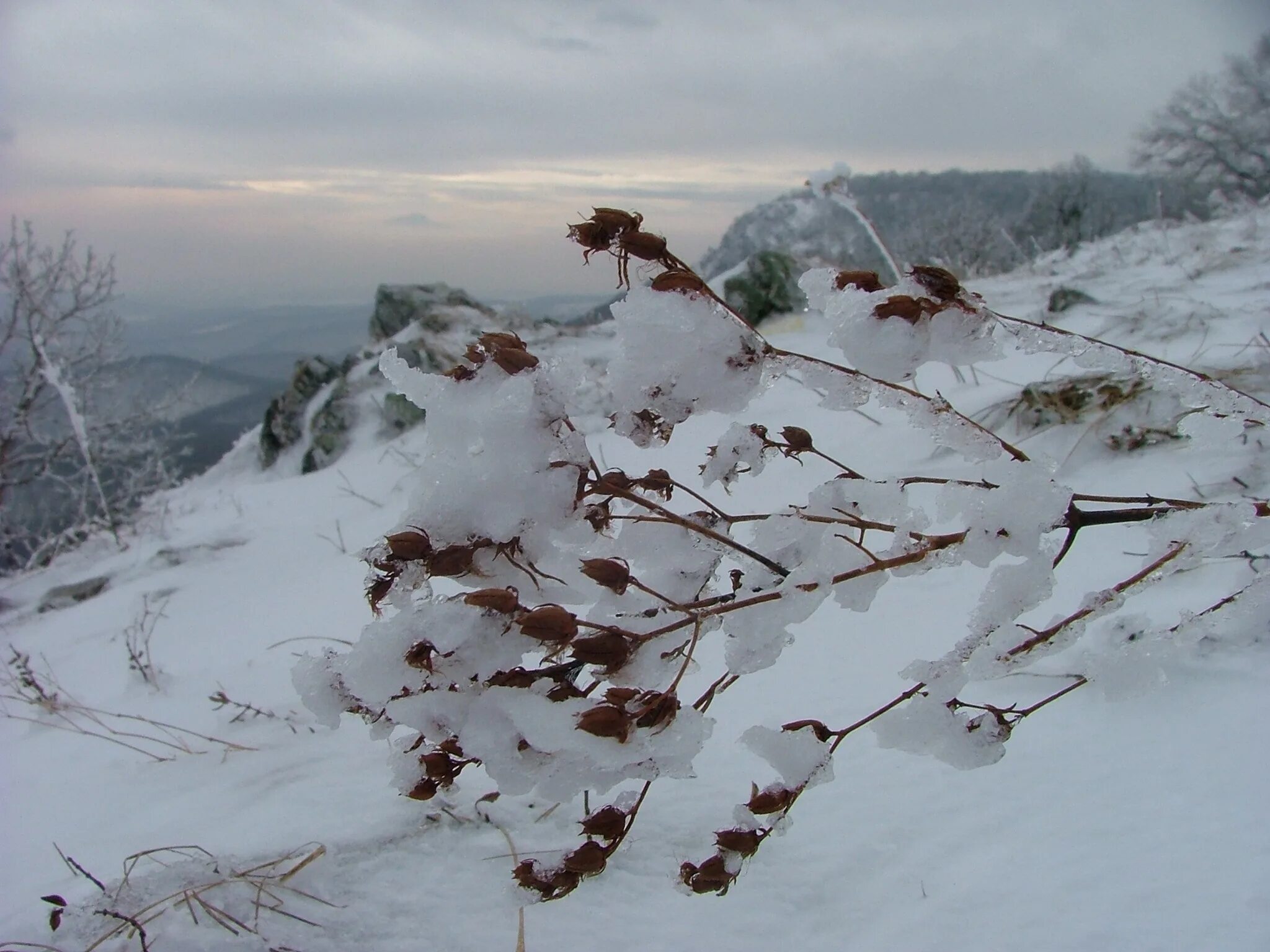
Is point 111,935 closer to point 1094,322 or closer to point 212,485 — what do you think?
point 1094,322

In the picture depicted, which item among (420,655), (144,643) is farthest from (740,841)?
(144,643)

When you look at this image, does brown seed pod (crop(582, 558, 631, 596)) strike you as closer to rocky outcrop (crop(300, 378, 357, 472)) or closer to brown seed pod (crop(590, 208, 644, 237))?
brown seed pod (crop(590, 208, 644, 237))

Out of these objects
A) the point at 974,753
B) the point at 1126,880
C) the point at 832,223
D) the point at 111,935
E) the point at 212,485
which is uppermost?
the point at 832,223

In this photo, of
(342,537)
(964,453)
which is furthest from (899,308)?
(342,537)

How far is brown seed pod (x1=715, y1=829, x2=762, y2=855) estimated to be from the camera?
32.9 inches

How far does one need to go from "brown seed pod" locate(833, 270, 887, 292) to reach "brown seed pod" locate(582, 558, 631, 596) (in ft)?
1.33

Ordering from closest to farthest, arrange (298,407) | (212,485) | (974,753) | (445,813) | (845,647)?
1. (974,753)
2. (445,813)
3. (845,647)
4. (298,407)
5. (212,485)

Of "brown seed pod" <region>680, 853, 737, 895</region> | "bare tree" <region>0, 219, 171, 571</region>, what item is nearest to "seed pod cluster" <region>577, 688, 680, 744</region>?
"brown seed pod" <region>680, 853, 737, 895</region>

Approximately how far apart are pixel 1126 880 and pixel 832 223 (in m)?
29.2

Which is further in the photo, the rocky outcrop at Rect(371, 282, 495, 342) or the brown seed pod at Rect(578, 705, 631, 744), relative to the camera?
the rocky outcrop at Rect(371, 282, 495, 342)

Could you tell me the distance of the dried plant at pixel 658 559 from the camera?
0.77m

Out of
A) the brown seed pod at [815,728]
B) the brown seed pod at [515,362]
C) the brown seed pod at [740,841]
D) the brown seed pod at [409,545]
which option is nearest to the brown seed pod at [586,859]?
the brown seed pod at [740,841]

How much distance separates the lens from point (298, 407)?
8305 millimetres

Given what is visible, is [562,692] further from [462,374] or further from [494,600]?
[462,374]
